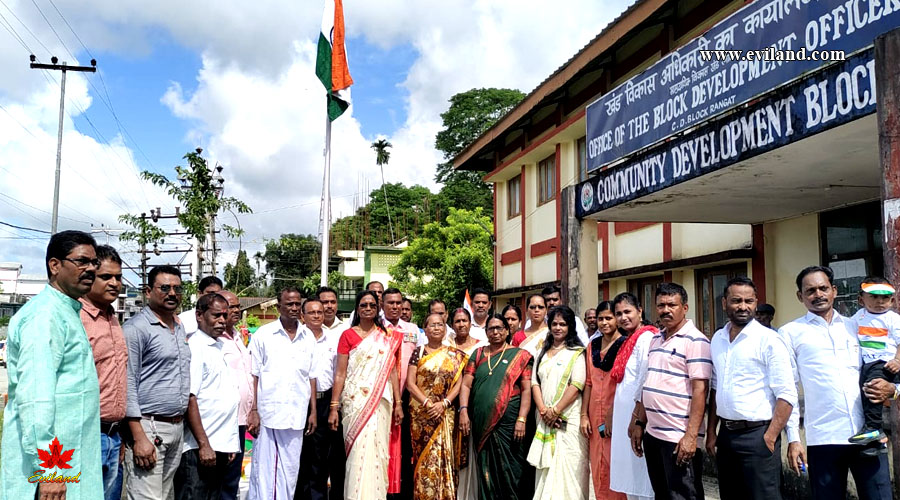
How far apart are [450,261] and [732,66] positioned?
16157 millimetres

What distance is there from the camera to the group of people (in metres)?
3.25

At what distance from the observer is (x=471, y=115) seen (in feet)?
134

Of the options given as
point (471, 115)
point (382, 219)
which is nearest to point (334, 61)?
point (471, 115)

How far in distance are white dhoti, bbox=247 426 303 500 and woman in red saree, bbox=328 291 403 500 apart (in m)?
0.39

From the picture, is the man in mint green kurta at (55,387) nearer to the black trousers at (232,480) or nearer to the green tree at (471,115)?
the black trousers at (232,480)

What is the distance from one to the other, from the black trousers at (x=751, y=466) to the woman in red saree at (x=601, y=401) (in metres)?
1.18

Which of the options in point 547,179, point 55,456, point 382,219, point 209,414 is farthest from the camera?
point 382,219

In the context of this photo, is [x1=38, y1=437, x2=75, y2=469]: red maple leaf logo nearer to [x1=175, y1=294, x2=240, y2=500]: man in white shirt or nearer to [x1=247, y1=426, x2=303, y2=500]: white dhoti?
[x1=175, y1=294, x2=240, y2=500]: man in white shirt

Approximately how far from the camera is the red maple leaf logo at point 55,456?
2959mm

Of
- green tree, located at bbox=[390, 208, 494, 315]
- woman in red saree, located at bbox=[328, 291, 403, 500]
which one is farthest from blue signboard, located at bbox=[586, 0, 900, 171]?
green tree, located at bbox=[390, 208, 494, 315]

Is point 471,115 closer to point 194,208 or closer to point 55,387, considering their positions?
point 194,208

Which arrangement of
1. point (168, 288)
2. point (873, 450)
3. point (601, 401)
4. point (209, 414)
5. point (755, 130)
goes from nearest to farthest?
point (873, 450), point (168, 288), point (209, 414), point (601, 401), point (755, 130)

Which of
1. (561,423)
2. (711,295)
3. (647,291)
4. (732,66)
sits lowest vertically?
(561,423)

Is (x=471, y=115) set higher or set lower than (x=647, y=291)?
higher
